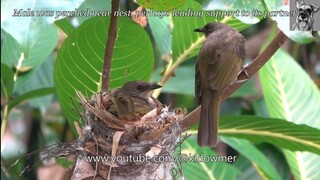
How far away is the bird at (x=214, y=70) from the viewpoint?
197 cm

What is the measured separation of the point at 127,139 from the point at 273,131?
69 centimetres

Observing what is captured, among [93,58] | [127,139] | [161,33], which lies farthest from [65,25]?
[127,139]

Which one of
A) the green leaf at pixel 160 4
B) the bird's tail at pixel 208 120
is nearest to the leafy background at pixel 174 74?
the green leaf at pixel 160 4

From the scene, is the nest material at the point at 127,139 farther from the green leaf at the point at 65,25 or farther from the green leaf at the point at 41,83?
the green leaf at the point at 41,83

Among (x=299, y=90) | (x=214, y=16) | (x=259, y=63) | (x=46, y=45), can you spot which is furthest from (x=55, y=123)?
(x=259, y=63)

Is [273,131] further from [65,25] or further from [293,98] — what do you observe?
[65,25]

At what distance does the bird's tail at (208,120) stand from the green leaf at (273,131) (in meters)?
0.28

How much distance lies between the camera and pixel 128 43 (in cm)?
212

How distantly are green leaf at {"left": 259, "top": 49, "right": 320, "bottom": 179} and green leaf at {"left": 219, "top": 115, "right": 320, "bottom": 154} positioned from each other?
0.31m

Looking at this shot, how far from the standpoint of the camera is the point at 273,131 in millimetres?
2322

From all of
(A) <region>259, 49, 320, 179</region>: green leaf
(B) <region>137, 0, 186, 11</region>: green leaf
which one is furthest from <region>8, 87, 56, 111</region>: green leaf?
(B) <region>137, 0, 186, 11</region>: green leaf

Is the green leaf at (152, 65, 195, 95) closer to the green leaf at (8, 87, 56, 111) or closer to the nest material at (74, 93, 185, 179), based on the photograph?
the green leaf at (8, 87, 56, 111)

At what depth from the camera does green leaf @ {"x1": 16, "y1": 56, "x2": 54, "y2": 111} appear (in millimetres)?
3326

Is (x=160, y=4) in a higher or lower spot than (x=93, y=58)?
higher
